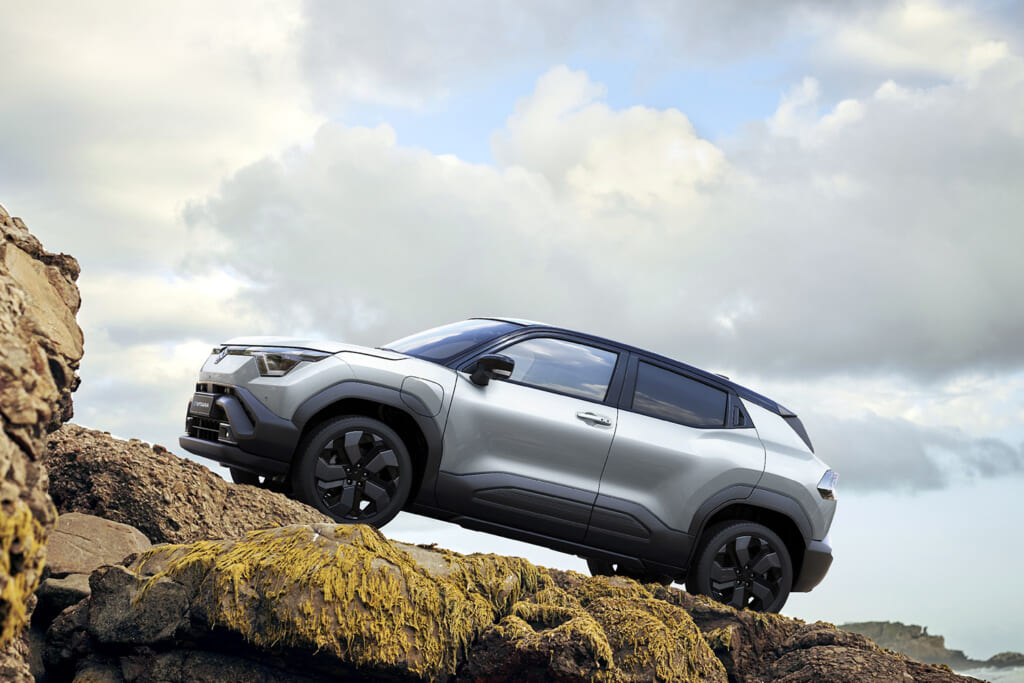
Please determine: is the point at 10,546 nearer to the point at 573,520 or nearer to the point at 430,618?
the point at 430,618

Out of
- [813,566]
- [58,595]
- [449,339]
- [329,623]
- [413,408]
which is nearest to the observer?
[329,623]

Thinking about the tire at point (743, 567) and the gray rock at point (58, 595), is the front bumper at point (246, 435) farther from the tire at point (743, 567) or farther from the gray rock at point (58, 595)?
the tire at point (743, 567)

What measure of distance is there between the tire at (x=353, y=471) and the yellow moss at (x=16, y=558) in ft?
12.2

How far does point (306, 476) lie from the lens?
6.89 meters

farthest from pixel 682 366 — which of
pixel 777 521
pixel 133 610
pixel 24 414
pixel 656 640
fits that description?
pixel 24 414

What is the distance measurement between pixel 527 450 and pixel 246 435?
2110 millimetres

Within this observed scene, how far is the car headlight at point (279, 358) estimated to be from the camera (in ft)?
23.2

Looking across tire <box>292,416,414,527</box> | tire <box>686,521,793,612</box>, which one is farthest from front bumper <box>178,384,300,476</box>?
tire <box>686,521,793,612</box>

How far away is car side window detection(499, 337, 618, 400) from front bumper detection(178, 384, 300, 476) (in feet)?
6.00

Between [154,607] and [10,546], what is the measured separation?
2488 mm

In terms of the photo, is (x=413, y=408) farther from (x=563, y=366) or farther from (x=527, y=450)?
(x=563, y=366)

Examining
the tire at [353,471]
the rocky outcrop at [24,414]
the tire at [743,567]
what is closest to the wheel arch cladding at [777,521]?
the tire at [743,567]

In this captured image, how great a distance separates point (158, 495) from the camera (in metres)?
6.75

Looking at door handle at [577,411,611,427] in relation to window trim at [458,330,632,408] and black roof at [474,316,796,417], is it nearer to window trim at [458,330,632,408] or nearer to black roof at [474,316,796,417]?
window trim at [458,330,632,408]
